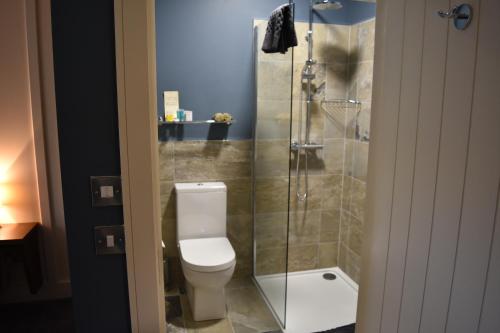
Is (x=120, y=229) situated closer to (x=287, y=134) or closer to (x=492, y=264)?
(x=492, y=264)

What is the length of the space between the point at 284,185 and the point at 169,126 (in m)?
1.01

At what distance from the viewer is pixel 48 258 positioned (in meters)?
2.95

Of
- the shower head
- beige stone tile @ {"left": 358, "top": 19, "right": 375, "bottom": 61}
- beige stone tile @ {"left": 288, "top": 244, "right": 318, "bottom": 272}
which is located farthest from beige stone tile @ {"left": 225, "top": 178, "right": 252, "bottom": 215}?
the shower head

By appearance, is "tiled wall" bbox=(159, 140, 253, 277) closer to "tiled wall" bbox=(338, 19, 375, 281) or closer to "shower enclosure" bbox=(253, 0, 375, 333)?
"shower enclosure" bbox=(253, 0, 375, 333)

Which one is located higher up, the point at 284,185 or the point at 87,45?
the point at 87,45

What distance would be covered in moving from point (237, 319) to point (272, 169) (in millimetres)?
1138

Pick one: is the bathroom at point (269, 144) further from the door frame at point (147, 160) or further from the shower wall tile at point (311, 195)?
the door frame at point (147, 160)

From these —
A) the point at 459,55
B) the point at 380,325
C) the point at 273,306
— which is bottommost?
the point at 273,306

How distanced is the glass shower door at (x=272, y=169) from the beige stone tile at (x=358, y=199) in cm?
66

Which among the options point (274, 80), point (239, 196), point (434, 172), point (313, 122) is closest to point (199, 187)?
point (239, 196)

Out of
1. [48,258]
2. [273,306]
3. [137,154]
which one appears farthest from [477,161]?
[48,258]

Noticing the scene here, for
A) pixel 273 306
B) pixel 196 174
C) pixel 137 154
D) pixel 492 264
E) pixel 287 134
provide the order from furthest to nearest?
pixel 196 174
pixel 273 306
pixel 287 134
pixel 137 154
pixel 492 264

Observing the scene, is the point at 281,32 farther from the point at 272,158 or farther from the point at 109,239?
the point at 109,239

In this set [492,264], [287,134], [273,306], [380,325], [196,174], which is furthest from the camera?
[196,174]
